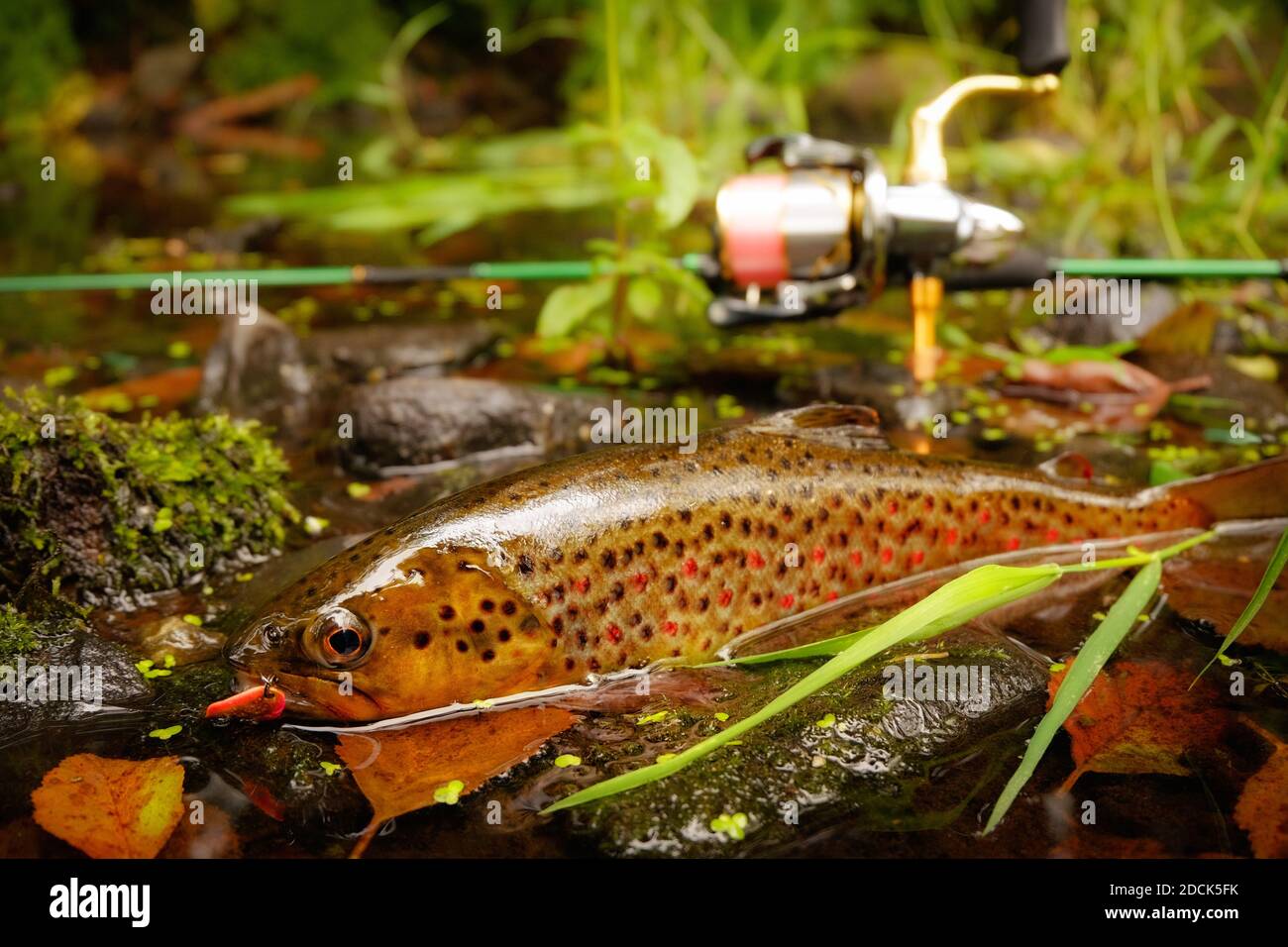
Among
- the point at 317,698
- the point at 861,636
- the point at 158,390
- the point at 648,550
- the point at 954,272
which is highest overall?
the point at 954,272

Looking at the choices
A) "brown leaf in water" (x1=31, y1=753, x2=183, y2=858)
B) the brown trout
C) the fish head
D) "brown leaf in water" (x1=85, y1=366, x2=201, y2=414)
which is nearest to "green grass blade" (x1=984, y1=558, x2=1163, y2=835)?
the brown trout

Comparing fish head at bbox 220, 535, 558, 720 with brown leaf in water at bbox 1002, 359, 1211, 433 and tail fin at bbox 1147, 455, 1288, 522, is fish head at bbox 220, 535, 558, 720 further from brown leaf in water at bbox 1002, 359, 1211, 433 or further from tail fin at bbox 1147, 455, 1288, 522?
brown leaf in water at bbox 1002, 359, 1211, 433

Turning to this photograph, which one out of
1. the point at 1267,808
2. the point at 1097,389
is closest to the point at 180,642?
the point at 1267,808

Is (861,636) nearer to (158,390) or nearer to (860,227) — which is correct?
(860,227)

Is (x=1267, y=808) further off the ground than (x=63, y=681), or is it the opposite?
(x=63, y=681)

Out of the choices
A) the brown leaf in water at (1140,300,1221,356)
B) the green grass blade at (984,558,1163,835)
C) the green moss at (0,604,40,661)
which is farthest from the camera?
the brown leaf in water at (1140,300,1221,356)

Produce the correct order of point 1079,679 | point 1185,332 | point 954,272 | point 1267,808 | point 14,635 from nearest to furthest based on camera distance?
point 1267,808 → point 1079,679 → point 14,635 → point 954,272 → point 1185,332
